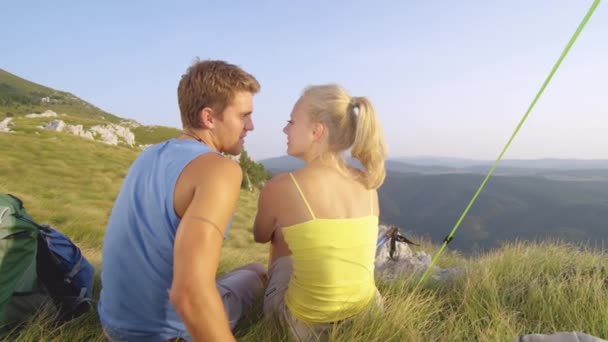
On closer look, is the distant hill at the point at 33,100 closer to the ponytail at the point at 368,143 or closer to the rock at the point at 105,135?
the rock at the point at 105,135

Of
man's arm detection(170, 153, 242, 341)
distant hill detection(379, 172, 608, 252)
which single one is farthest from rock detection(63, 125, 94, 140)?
distant hill detection(379, 172, 608, 252)

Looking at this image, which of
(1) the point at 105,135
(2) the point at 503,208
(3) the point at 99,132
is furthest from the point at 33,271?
(2) the point at 503,208

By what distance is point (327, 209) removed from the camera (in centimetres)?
217

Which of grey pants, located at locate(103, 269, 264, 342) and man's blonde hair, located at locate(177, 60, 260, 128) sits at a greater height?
man's blonde hair, located at locate(177, 60, 260, 128)

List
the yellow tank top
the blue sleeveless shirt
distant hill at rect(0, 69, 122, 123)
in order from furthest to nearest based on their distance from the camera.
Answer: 1. distant hill at rect(0, 69, 122, 123)
2. the yellow tank top
3. the blue sleeveless shirt

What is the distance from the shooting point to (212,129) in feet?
6.86

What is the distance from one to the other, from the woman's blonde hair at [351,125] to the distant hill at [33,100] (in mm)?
120495

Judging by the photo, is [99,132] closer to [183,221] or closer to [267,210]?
[267,210]

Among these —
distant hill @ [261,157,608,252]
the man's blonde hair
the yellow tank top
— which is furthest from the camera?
distant hill @ [261,157,608,252]

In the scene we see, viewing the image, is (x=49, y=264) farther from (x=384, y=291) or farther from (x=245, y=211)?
(x=245, y=211)

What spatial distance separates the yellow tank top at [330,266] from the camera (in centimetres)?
216

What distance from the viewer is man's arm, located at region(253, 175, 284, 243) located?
2270 millimetres

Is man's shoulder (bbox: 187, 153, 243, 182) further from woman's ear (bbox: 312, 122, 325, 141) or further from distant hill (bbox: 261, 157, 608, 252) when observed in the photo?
distant hill (bbox: 261, 157, 608, 252)

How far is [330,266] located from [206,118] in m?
1.09
